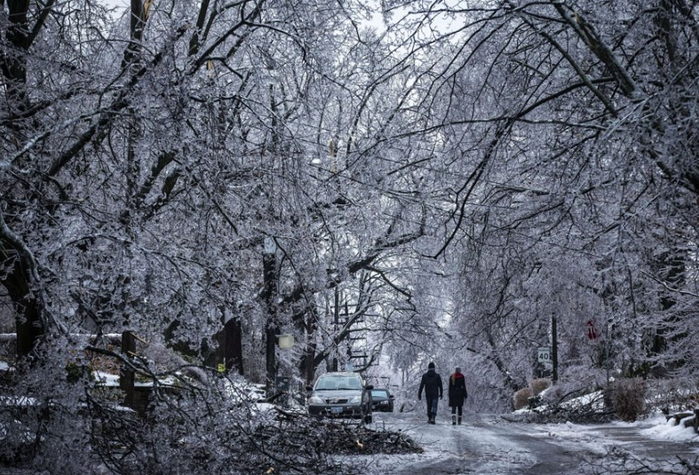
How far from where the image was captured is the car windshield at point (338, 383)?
25.6m

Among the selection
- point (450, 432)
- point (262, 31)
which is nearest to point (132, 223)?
point (262, 31)

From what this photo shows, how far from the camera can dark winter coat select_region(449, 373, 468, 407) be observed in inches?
959

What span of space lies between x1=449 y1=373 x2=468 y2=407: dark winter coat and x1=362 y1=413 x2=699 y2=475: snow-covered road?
3.28m

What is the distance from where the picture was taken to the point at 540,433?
66.3ft

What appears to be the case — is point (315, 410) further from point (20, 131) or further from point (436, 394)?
point (20, 131)

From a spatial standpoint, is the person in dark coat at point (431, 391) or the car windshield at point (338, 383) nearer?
the person in dark coat at point (431, 391)

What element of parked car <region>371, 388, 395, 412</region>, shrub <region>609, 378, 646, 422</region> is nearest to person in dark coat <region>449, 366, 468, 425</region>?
shrub <region>609, 378, 646, 422</region>

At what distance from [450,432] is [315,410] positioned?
197 inches

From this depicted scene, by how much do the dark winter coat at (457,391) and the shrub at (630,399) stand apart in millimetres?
4295

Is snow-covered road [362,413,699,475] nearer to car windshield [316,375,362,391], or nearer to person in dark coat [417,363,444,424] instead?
person in dark coat [417,363,444,424]

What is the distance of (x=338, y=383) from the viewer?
25.9 metres

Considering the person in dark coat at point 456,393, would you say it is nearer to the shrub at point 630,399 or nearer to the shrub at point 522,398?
the shrub at point 630,399

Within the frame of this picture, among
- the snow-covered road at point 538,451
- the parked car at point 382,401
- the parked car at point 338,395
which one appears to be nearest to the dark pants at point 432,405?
the parked car at point 338,395

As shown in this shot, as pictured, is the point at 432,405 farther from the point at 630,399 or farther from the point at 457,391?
the point at 630,399
